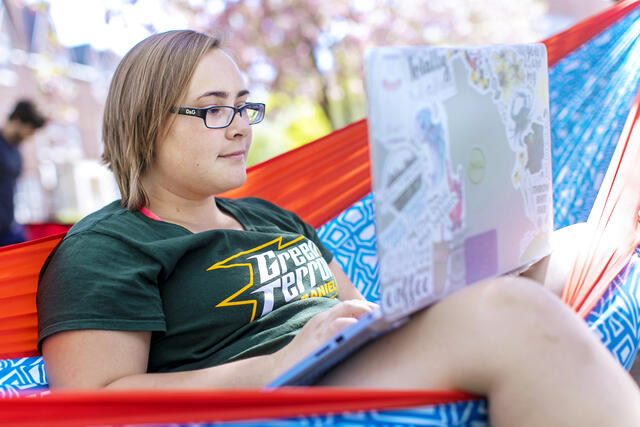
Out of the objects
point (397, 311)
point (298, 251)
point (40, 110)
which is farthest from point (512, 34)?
point (397, 311)

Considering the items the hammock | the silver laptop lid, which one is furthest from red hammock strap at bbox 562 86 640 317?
the silver laptop lid

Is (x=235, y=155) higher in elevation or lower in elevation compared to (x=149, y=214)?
higher

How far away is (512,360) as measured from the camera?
0.88 metres

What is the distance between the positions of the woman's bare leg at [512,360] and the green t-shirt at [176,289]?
37 centimetres

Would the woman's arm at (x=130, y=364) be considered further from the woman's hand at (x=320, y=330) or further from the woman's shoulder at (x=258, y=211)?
the woman's shoulder at (x=258, y=211)

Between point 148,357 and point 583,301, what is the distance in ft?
2.58

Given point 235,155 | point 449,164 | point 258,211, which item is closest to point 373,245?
point 258,211

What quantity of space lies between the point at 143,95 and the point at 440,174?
2.45 feet

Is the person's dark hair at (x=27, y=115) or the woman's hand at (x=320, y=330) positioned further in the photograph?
the person's dark hair at (x=27, y=115)

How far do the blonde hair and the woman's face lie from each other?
0.02 meters

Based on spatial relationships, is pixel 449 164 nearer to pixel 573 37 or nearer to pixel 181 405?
pixel 181 405

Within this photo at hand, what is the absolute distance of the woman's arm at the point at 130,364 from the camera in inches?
43.1

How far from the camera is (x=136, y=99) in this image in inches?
56.2

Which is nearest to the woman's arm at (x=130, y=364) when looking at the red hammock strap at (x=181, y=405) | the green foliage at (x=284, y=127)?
the red hammock strap at (x=181, y=405)
